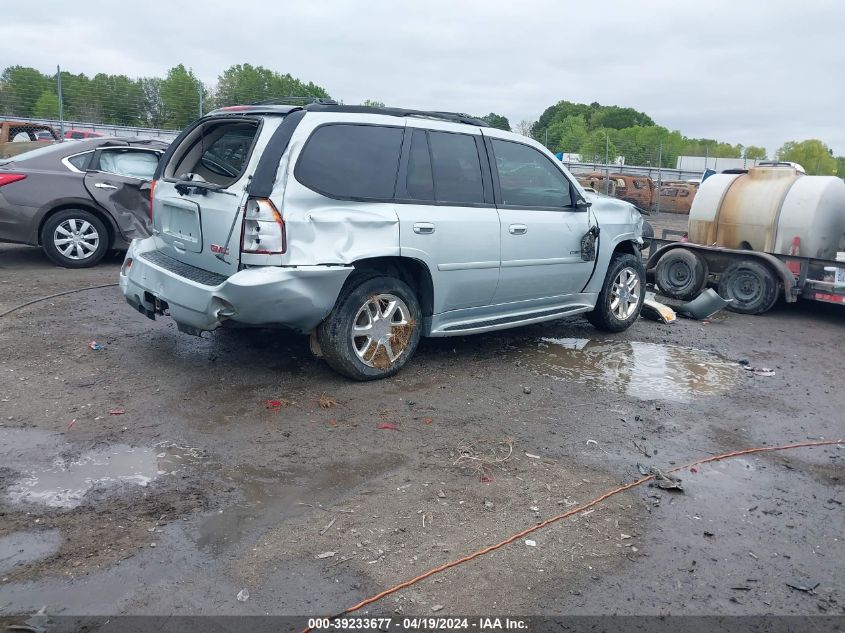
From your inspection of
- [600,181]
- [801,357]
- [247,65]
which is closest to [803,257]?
[801,357]

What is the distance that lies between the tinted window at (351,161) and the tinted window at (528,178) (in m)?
1.07

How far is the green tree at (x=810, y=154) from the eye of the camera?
37.3m

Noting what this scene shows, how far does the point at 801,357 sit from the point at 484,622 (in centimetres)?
560

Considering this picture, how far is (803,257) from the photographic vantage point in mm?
8555

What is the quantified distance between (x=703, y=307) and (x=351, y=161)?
5.24m

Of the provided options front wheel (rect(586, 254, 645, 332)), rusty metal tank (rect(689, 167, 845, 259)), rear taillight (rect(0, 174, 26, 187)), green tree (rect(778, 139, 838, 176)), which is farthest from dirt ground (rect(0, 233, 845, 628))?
green tree (rect(778, 139, 838, 176))

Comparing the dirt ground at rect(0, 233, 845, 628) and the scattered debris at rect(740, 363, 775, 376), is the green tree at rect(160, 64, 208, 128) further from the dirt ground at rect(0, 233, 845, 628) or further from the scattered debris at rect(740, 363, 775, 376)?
the scattered debris at rect(740, 363, 775, 376)

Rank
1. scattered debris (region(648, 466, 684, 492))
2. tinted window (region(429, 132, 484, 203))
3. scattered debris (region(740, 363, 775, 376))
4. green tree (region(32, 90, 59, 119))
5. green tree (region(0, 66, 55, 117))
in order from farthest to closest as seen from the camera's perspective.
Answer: green tree (region(0, 66, 55, 117)) → green tree (region(32, 90, 59, 119)) → scattered debris (region(740, 363, 775, 376)) → tinted window (region(429, 132, 484, 203)) → scattered debris (region(648, 466, 684, 492))

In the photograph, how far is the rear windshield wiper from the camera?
15.7 feet

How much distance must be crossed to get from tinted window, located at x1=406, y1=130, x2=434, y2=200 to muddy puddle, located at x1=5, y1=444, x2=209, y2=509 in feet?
7.97

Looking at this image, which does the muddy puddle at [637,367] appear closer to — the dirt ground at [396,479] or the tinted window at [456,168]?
the dirt ground at [396,479]

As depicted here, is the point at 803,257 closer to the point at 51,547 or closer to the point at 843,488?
the point at 843,488

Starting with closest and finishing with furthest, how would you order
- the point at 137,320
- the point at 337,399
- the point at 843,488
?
the point at 843,488 → the point at 337,399 → the point at 137,320

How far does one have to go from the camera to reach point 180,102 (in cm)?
1956
